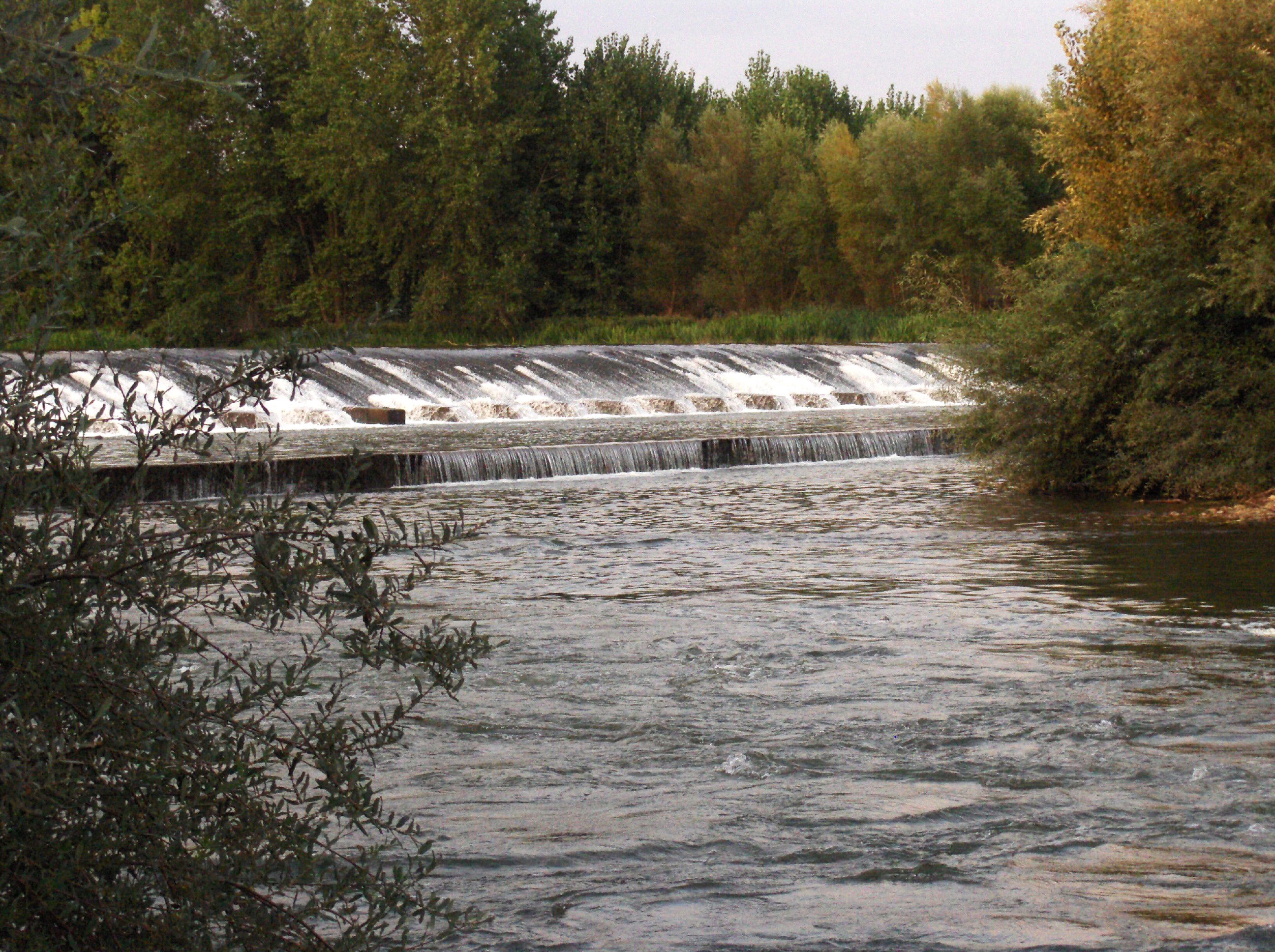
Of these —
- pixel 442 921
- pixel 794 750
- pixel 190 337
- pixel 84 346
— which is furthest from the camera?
pixel 190 337

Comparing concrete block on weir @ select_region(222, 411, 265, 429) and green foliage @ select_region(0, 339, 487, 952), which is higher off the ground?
concrete block on weir @ select_region(222, 411, 265, 429)

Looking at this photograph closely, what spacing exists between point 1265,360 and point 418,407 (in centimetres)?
1406

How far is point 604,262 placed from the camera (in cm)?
5131

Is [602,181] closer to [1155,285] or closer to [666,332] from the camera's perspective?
[666,332]

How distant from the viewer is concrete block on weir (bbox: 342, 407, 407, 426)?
910 inches

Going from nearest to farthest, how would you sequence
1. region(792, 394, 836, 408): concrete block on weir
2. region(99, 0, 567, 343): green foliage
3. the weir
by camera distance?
the weir
region(792, 394, 836, 408): concrete block on weir
region(99, 0, 567, 343): green foliage

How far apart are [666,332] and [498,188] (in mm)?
10653

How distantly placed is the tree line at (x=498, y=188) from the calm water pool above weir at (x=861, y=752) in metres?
33.7

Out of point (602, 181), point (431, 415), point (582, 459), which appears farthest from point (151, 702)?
point (602, 181)

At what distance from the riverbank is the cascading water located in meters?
3.41

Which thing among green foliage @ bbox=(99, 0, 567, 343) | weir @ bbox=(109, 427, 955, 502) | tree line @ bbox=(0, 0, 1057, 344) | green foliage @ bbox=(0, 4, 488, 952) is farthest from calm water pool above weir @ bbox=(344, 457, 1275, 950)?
green foliage @ bbox=(99, 0, 567, 343)

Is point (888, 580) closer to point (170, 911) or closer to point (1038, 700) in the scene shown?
point (1038, 700)

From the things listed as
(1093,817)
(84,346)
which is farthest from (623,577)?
(84,346)

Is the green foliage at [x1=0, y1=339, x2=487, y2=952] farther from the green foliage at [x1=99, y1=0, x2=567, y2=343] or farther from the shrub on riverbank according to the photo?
the green foliage at [x1=99, y1=0, x2=567, y2=343]
